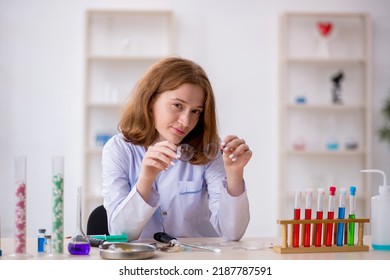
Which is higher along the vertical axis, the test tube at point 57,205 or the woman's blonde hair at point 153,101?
the woman's blonde hair at point 153,101

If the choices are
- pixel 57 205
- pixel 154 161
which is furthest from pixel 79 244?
pixel 154 161

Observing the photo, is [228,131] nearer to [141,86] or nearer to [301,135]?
[301,135]

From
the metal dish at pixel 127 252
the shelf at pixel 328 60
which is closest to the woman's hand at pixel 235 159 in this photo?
the metal dish at pixel 127 252

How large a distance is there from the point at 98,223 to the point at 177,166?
0.38 meters

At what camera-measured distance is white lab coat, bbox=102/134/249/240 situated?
203 centimetres

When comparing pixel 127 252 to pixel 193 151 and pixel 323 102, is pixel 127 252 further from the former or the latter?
pixel 323 102

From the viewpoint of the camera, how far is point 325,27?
4.80m

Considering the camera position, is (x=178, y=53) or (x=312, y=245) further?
(x=178, y=53)

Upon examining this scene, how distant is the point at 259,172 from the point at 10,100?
2060 millimetres

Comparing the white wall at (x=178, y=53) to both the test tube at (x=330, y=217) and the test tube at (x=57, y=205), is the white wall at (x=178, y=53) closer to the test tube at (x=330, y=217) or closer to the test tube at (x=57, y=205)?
the test tube at (x=330, y=217)

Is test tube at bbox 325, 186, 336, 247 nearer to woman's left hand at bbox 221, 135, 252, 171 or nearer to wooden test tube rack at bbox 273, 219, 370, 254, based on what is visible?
wooden test tube rack at bbox 273, 219, 370, 254

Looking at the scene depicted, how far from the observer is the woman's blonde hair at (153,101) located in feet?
7.14

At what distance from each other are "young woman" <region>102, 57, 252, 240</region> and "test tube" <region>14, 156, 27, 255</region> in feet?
1.31

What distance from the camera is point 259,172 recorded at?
4930 mm
